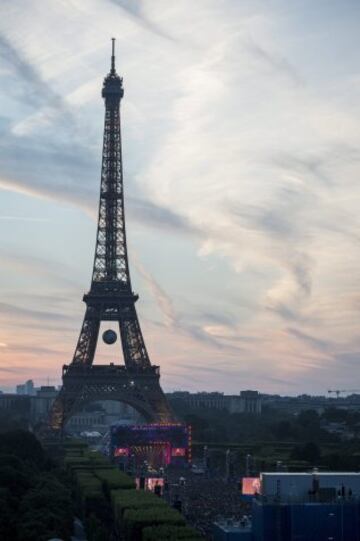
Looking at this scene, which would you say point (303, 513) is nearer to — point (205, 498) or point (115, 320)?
point (205, 498)

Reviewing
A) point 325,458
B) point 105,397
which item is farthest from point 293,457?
point 105,397

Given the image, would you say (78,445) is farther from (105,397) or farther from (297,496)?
(297,496)

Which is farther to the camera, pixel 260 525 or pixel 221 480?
pixel 221 480

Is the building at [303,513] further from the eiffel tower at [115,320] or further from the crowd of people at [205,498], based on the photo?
the eiffel tower at [115,320]

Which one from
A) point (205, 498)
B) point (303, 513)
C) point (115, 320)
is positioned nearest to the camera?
point (303, 513)

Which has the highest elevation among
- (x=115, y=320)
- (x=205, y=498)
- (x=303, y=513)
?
(x=115, y=320)

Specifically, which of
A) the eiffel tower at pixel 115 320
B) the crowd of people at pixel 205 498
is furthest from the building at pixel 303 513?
the eiffel tower at pixel 115 320

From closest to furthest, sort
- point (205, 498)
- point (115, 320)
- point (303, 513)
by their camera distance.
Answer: point (303, 513)
point (205, 498)
point (115, 320)

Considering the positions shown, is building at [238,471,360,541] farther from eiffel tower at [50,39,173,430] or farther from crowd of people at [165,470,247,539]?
eiffel tower at [50,39,173,430]

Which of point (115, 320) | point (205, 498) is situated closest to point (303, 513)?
point (205, 498)
